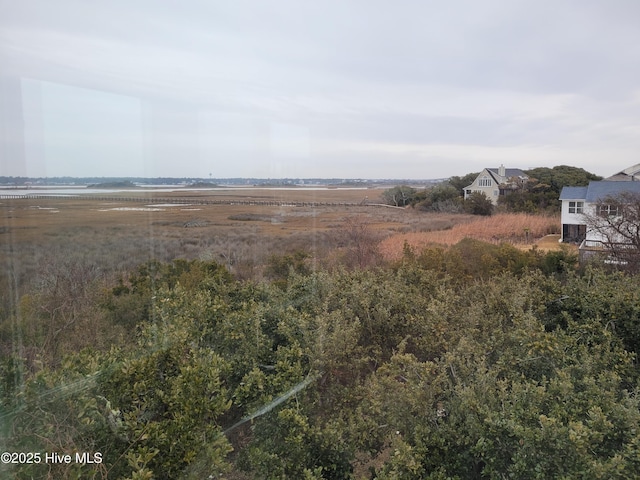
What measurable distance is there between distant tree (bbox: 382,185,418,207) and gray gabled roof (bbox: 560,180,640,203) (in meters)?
3.17

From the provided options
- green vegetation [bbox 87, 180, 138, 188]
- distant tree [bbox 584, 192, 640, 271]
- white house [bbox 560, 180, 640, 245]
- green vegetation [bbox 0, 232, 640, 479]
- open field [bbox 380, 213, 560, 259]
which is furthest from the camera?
white house [bbox 560, 180, 640, 245]

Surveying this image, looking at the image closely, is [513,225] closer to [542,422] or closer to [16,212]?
[542,422]

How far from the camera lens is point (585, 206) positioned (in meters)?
8.59

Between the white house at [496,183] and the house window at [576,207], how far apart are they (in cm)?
131

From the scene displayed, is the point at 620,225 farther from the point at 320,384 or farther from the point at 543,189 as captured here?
the point at 320,384

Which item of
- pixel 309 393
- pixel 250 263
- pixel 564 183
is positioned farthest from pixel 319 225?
pixel 564 183


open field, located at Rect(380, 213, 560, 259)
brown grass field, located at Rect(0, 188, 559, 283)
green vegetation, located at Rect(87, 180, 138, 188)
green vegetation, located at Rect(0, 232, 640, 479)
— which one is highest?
green vegetation, located at Rect(87, 180, 138, 188)

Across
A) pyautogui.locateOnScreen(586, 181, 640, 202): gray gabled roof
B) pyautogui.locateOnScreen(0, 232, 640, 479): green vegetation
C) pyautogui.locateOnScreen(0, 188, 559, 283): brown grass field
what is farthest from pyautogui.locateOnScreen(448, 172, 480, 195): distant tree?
pyautogui.locateOnScreen(0, 232, 640, 479): green vegetation

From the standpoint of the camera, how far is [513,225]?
349 inches

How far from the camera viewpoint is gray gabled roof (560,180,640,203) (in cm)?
816

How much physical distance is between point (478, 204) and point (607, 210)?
2668mm

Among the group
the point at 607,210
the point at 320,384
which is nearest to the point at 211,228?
the point at 320,384

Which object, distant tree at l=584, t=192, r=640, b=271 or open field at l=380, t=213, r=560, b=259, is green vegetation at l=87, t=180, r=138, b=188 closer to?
open field at l=380, t=213, r=560, b=259

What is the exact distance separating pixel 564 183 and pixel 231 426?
371 inches
